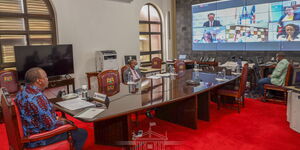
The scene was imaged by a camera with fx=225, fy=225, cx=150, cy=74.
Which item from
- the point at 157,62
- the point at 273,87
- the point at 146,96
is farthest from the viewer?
the point at 157,62

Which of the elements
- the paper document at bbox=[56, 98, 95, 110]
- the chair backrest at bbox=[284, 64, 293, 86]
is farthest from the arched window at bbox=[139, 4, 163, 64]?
the paper document at bbox=[56, 98, 95, 110]

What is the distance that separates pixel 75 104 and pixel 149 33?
559 centimetres

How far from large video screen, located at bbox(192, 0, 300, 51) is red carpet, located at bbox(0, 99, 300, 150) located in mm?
2434

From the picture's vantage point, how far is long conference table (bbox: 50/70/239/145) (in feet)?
7.79

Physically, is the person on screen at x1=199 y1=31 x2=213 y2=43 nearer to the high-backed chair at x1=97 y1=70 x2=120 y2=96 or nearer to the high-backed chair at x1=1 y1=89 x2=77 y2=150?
the high-backed chair at x1=97 y1=70 x2=120 y2=96

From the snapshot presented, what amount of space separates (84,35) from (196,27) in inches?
147

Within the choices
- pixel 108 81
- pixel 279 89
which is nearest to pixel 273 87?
pixel 279 89

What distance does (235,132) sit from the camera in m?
3.34

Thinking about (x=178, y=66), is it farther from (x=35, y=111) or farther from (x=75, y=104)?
(x=35, y=111)

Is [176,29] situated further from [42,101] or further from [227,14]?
[42,101]

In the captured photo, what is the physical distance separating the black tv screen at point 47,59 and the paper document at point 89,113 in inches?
121

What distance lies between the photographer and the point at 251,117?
3965 millimetres

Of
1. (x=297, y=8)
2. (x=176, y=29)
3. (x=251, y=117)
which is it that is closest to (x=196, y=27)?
(x=176, y=29)

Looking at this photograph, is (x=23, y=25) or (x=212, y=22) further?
(x=212, y=22)
